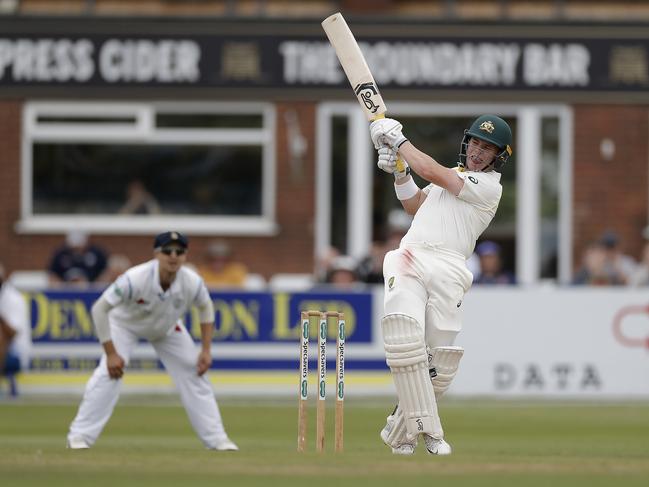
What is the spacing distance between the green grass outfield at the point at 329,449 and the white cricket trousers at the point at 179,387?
159 millimetres

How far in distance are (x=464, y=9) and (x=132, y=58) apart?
11.7 feet

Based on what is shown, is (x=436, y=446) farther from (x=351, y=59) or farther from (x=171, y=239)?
(x=171, y=239)

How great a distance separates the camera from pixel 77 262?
52.0ft

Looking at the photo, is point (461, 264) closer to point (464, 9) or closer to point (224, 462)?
point (224, 462)

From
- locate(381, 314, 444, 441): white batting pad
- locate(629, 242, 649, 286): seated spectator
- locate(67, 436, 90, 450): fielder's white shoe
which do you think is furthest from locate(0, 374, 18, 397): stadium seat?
locate(381, 314, 444, 441): white batting pad

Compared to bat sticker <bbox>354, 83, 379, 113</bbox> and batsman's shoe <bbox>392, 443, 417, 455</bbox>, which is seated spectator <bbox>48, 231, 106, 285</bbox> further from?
batsman's shoe <bbox>392, 443, 417, 455</bbox>

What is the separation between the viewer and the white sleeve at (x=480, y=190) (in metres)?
8.36

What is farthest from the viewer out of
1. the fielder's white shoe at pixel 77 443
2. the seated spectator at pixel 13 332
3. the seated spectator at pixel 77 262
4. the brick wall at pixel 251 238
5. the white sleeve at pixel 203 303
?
the brick wall at pixel 251 238

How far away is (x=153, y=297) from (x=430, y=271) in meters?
2.41

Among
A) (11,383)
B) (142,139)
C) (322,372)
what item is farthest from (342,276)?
(322,372)

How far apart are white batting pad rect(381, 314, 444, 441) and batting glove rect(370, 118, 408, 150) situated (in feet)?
2.84

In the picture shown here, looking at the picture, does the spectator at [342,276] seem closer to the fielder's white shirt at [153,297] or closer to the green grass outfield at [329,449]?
the green grass outfield at [329,449]

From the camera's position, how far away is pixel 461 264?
8.39m

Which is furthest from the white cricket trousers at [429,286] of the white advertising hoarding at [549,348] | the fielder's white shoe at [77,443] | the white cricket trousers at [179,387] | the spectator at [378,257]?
the spectator at [378,257]
